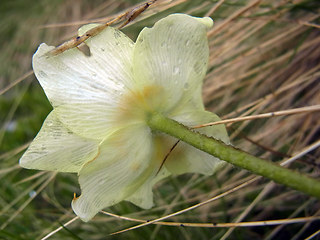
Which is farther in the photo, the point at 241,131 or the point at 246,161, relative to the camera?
the point at 241,131

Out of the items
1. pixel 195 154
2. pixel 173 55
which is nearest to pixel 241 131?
pixel 195 154

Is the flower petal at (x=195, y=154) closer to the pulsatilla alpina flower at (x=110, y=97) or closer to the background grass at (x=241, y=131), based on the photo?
the pulsatilla alpina flower at (x=110, y=97)

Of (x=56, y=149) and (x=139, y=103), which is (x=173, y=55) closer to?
(x=139, y=103)

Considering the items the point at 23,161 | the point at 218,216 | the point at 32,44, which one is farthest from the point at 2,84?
the point at 23,161

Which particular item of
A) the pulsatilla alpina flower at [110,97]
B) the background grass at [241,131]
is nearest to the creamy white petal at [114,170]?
the pulsatilla alpina flower at [110,97]

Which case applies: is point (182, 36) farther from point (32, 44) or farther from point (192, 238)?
point (32, 44)
